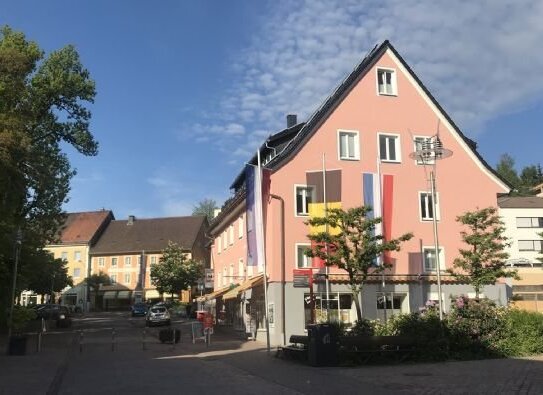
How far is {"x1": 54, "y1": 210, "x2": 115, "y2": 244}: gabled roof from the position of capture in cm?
9347

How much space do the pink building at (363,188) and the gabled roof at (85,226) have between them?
62.4 m

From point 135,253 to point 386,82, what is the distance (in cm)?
6392

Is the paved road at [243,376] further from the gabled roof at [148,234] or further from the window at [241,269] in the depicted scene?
the gabled roof at [148,234]

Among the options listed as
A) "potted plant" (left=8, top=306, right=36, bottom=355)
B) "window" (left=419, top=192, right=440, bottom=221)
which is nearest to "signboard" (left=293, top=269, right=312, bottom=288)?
"window" (left=419, top=192, right=440, bottom=221)

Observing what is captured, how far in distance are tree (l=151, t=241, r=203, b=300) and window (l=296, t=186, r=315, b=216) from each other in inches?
1648

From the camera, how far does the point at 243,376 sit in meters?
16.2

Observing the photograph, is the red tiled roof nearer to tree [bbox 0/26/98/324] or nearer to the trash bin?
tree [bbox 0/26/98/324]

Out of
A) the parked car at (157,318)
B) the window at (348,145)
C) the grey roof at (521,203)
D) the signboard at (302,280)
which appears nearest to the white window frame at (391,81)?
the window at (348,145)

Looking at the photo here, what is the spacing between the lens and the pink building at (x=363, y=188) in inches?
1220

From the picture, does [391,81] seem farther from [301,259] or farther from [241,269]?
[241,269]

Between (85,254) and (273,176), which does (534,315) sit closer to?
(273,176)

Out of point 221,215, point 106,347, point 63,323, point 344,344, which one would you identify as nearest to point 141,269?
point 63,323

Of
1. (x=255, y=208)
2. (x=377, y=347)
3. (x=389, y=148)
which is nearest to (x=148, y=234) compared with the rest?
(x=389, y=148)

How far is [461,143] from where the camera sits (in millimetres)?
35531
